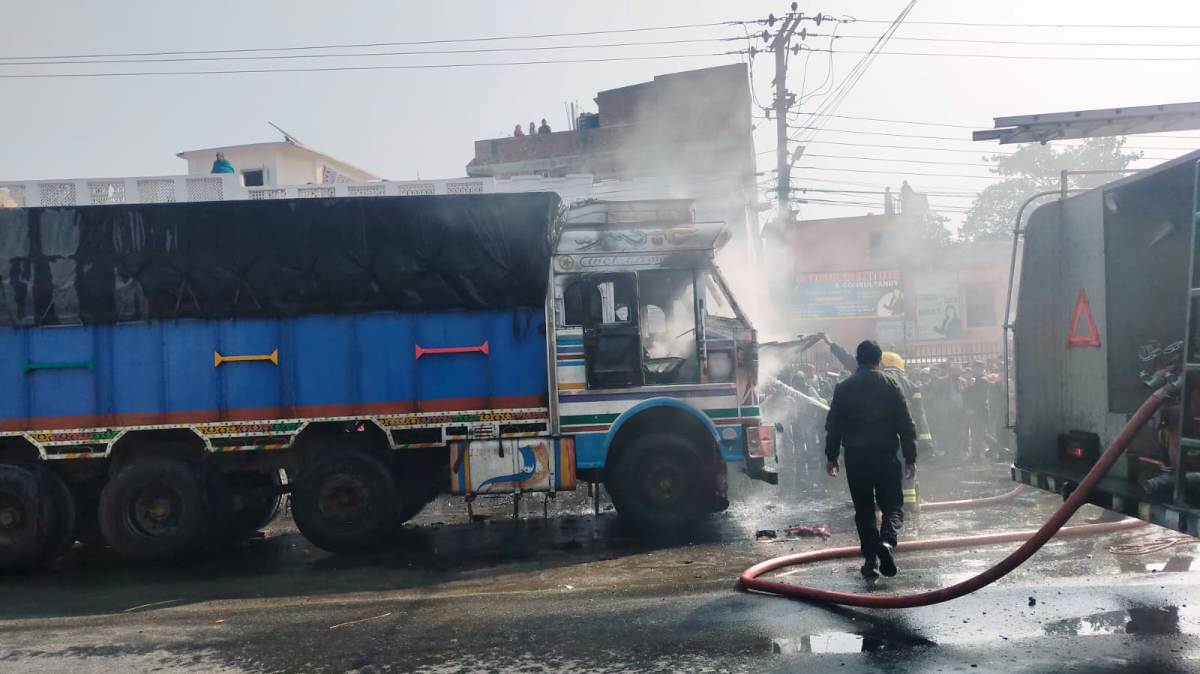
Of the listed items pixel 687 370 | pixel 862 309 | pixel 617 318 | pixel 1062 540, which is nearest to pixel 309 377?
pixel 617 318

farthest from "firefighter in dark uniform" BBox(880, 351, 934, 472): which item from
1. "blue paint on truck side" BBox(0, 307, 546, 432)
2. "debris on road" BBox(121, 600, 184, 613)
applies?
"debris on road" BBox(121, 600, 184, 613)

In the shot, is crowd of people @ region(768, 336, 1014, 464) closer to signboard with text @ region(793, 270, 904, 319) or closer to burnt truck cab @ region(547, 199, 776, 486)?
burnt truck cab @ region(547, 199, 776, 486)

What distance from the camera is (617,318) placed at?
936 centimetres

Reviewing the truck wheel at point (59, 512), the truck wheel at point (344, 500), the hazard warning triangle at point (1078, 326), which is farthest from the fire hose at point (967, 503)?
the truck wheel at point (59, 512)

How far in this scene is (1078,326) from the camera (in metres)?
6.71

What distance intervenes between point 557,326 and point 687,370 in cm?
142

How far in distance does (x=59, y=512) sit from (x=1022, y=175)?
6076 cm

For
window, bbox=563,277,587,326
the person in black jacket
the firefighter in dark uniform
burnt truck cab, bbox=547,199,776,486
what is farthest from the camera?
the firefighter in dark uniform

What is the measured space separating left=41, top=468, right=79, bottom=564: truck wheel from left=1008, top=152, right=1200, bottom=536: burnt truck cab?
8914mm

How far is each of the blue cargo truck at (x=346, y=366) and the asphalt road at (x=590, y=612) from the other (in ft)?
2.17

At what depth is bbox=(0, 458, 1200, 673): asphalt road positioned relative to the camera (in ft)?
17.5

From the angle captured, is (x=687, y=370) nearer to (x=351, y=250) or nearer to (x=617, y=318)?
(x=617, y=318)

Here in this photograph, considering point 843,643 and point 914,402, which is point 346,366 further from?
point 914,402

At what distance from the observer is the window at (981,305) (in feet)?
116
